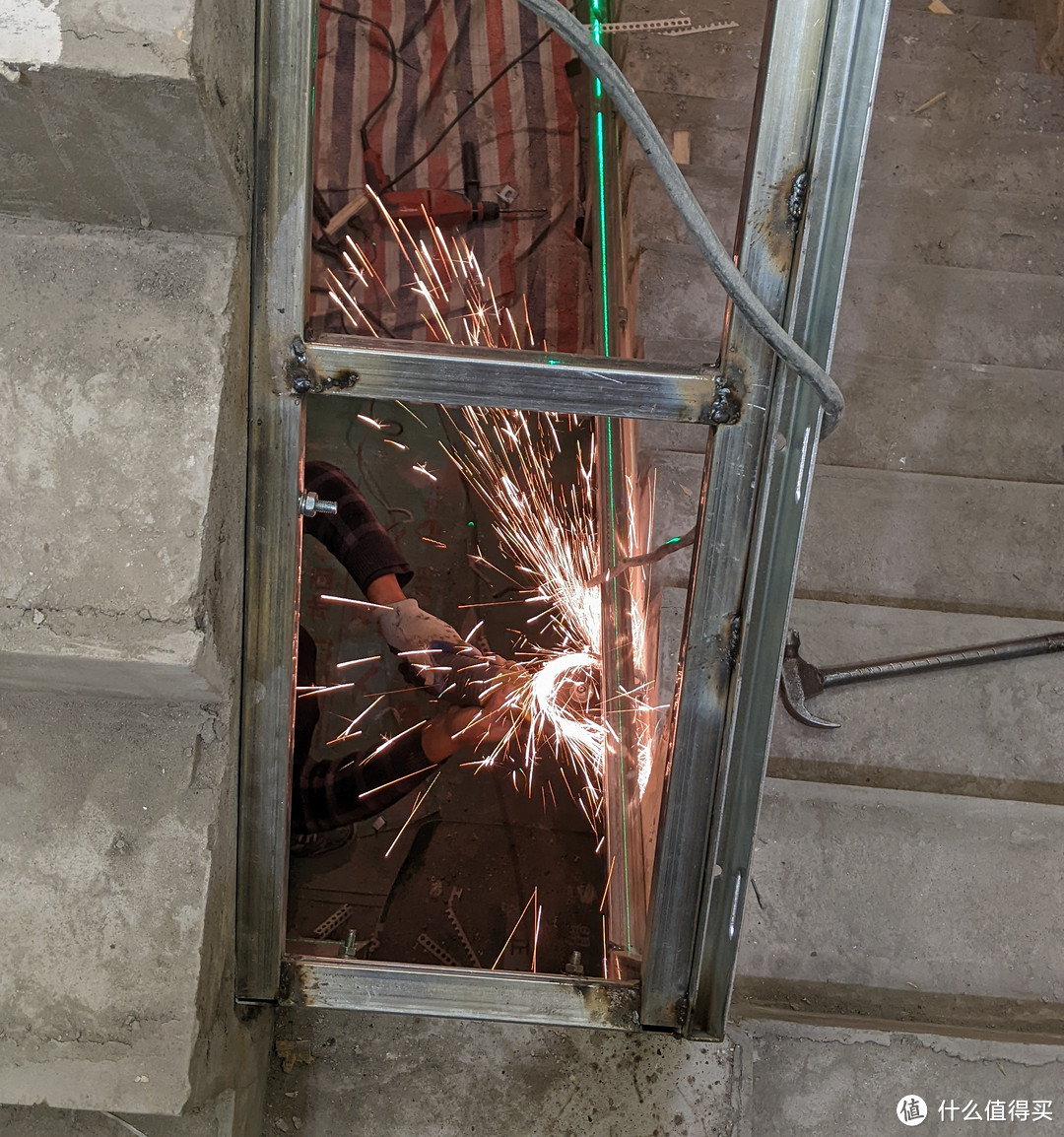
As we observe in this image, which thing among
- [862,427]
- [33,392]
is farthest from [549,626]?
[33,392]

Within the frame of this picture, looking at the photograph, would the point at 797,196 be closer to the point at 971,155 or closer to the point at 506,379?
the point at 506,379

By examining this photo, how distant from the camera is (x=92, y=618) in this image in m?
1.30

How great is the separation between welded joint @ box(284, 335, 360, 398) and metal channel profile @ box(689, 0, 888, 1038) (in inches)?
27.1

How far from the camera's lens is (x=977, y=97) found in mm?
4148

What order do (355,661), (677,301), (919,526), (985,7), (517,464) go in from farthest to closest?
(985,7), (517,464), (355,661), (677,301), (919,526)

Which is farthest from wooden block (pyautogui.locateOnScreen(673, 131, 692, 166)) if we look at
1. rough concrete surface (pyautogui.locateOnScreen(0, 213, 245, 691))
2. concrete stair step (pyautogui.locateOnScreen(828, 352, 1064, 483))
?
rough concrete surface (pyautogui.locateOnScreen(0, 213, 245, 691))

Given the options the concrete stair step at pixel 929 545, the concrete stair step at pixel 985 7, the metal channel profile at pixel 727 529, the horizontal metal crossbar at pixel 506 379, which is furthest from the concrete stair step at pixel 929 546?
the concrete stair step at pixel 985 7

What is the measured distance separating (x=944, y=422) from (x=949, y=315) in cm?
54

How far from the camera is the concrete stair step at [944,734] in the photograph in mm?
2553

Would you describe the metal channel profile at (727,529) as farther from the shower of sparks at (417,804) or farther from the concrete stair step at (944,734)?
the shower of sparks at (417,804)

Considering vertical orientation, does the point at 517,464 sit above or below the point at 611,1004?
above

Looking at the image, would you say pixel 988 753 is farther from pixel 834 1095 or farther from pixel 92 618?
pixel 92 618

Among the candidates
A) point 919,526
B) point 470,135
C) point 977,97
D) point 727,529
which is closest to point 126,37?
point 727,529

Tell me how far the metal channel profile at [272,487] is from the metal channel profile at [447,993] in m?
0.08
